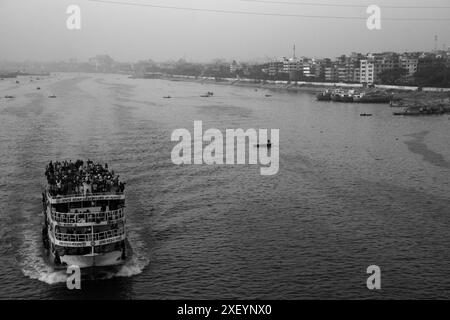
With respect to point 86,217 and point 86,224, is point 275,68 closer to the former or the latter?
point 86,217

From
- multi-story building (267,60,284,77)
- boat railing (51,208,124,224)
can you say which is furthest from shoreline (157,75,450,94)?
boat railing (51,208,124,224)

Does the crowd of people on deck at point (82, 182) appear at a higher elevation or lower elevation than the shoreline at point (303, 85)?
lower

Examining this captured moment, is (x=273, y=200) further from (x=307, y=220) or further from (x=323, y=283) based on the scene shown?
(x=323, y=283)

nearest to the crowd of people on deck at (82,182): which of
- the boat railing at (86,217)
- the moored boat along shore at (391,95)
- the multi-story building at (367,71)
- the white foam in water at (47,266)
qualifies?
the boat railing at (86,217)

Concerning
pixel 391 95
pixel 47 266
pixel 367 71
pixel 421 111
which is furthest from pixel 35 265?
pixel 367 71

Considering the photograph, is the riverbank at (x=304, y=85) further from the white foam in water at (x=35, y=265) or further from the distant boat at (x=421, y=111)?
the white foam in water at (x=35, y=265)

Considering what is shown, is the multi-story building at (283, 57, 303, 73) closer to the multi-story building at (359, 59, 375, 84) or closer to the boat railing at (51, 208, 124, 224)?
the multi-story building at (359, 59, 375, 84)
